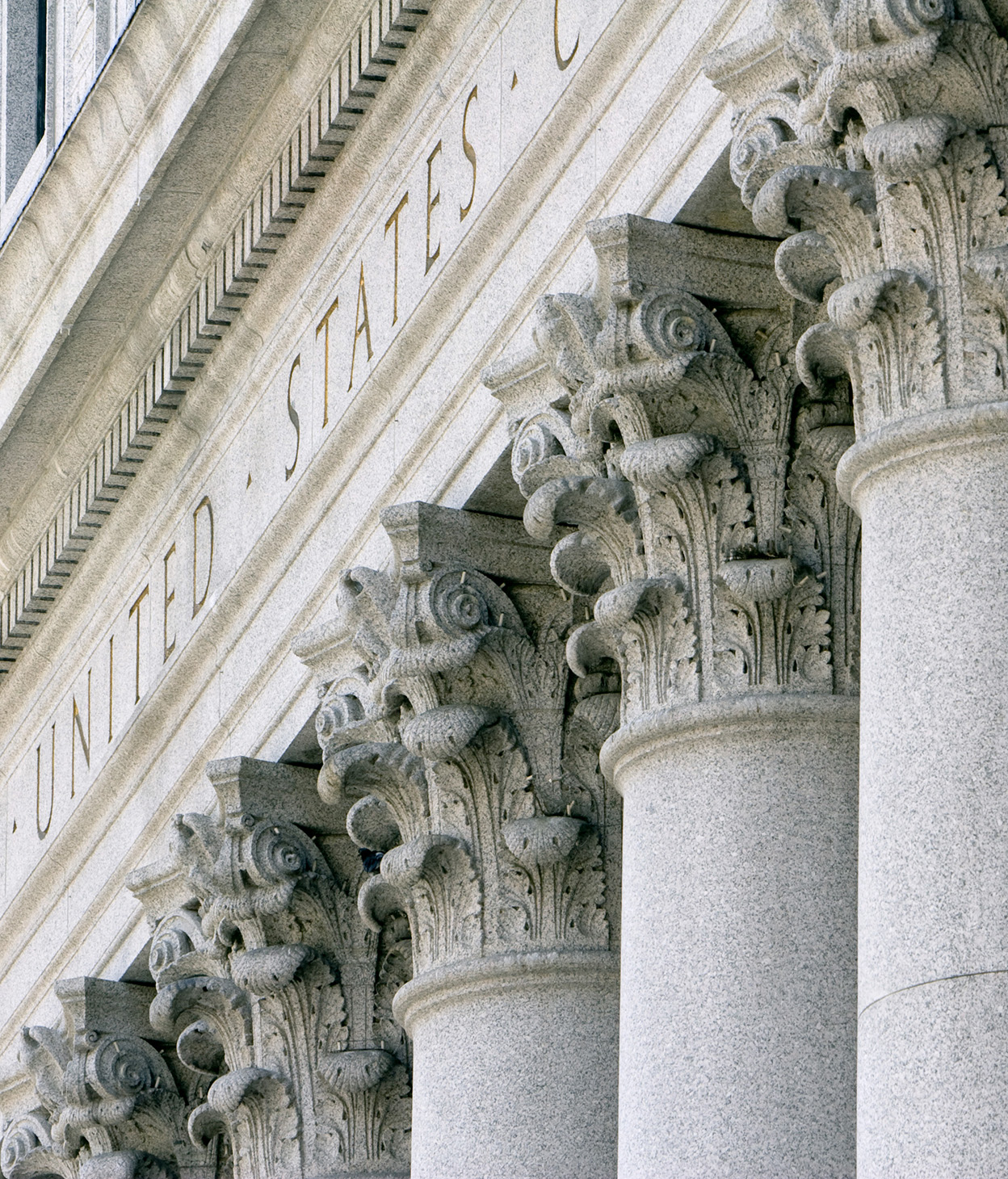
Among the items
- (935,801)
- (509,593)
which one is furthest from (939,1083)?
(509,593)

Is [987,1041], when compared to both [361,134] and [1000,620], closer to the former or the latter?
[1000,620]

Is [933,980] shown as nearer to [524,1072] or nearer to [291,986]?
[524,1072]

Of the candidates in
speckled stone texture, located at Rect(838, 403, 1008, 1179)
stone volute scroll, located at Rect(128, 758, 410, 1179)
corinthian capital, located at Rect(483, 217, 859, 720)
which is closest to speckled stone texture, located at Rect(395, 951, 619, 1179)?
corinthian capital, located at Rect(483, 217, 859, 720)

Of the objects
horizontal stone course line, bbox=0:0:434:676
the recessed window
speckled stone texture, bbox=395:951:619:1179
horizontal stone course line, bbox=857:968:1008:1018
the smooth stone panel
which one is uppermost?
the recessed window

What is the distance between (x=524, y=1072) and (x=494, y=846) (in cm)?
139

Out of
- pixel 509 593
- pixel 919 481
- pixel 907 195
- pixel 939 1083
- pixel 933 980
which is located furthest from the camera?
pixel 509 593

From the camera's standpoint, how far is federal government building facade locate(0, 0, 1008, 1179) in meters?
14.9

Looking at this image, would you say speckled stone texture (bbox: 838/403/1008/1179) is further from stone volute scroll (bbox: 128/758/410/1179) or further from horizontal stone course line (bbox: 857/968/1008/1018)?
stone volute scroll (bbox: 128/758/410/1179)

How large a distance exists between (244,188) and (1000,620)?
1087 cm

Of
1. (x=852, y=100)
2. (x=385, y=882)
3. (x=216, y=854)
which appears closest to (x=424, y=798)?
(x=385, y=882)

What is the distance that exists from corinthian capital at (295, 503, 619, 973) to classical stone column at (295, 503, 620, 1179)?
0.03 ft

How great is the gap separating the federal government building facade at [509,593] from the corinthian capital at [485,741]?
1.3 inches

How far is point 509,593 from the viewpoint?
20.2 meters

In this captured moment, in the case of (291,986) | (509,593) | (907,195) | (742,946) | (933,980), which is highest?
(907,195)
